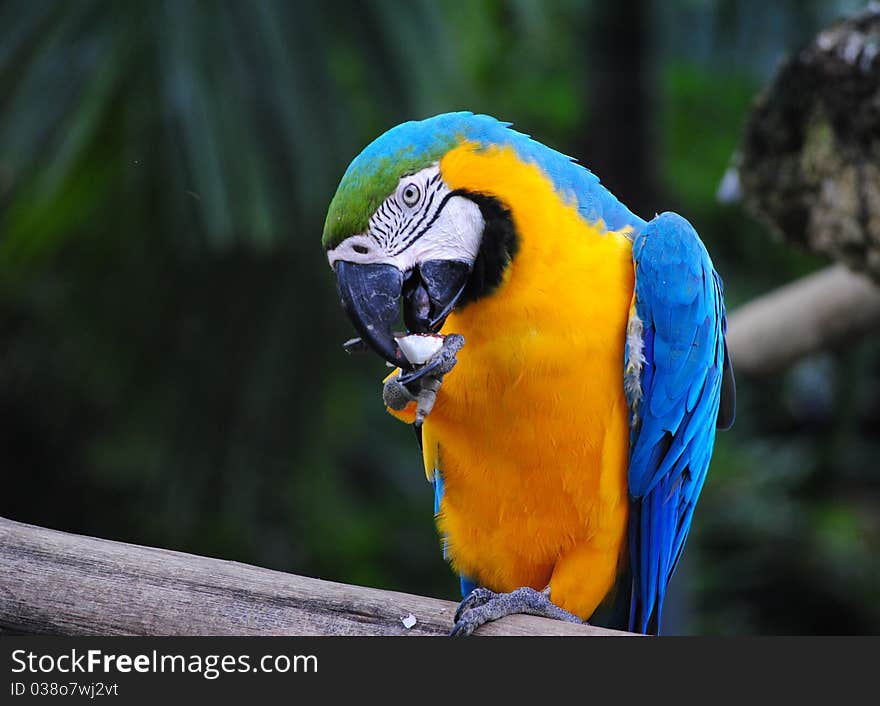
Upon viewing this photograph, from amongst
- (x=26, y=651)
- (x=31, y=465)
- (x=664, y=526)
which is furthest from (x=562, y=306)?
(x=31, y=465)

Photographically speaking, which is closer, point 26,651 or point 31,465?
point 26,651

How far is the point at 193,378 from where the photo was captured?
3.41 m

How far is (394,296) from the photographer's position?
1462 mm

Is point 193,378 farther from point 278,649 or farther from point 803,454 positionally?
point 803,454

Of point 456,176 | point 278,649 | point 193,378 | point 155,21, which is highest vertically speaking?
point 155,21

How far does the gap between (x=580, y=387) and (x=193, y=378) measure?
2.09m

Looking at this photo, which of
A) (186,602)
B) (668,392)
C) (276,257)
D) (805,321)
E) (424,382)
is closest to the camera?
(186,602)

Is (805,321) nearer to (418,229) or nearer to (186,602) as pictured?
(418,229)

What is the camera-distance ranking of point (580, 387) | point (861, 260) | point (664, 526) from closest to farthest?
point (580, 387) < point (664, 526) < point (861, 260)

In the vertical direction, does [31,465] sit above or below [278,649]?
above

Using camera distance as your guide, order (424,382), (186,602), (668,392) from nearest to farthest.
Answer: (186,602), (424,382), (668,392)

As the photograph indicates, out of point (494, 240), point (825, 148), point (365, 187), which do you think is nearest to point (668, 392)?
point (494, 240)

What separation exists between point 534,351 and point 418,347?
212mm

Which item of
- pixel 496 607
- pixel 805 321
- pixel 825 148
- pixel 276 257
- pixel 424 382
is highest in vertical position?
pixel 276 257
